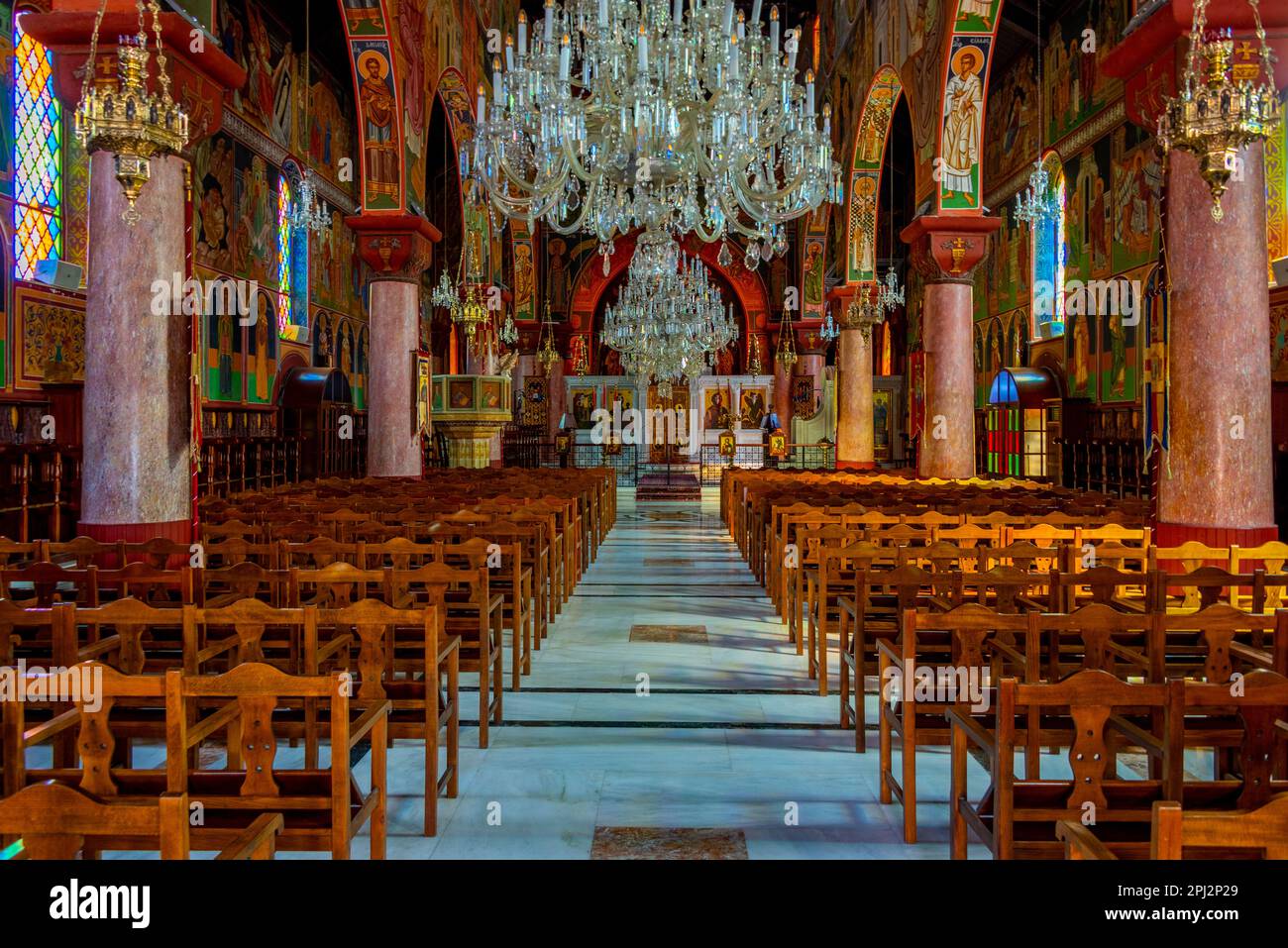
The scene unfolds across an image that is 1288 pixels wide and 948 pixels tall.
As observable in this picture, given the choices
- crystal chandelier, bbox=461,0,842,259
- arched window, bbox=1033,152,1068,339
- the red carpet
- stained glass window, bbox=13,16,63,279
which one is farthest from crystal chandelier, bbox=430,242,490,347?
arched window, bbox=1033,152,1068,339

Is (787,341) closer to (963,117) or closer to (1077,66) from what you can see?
(1077,66)

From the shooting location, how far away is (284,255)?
24750 millimetres

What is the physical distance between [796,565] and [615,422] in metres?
29.6

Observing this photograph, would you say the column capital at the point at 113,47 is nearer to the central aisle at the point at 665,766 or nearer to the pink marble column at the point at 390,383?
the central aisle at the point at 665,766

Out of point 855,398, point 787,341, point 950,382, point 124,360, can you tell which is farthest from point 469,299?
point 787,341

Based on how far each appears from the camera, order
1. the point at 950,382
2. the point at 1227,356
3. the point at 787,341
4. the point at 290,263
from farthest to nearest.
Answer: the point at 787,341, the point at 290,263, the point at 950,382, the point at 1227,356

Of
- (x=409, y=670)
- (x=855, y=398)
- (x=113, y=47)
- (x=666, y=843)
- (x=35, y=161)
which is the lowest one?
(x=666, y=843)

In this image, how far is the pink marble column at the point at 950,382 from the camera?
1515 centimetres

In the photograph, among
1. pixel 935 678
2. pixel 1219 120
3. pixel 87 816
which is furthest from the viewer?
pixel 1219 120

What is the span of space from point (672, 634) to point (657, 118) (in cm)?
479

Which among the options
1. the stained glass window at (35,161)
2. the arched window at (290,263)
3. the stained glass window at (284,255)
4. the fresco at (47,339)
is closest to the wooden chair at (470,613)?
the fresco at (47,339)

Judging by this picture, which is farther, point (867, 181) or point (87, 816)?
point (867, 181)

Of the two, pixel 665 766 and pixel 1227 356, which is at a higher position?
pixel 1227 356
